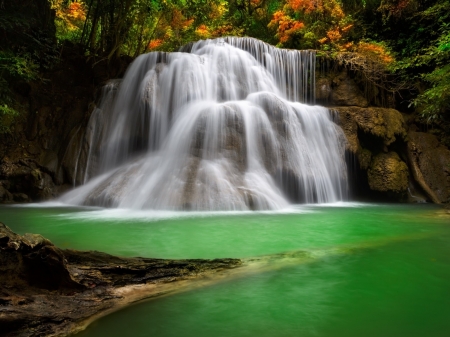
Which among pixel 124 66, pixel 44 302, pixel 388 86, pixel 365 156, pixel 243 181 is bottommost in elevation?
pixel 44 302

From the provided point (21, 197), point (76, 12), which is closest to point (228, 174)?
point (21, 197)

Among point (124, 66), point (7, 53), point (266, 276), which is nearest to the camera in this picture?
point (266, 276)

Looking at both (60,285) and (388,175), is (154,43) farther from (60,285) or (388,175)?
(60,285)

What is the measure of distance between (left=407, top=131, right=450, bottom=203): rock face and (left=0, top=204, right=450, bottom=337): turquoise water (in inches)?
198

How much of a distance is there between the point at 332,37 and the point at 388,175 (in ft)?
22.6

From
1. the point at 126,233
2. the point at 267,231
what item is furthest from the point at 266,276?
the point at 126,233

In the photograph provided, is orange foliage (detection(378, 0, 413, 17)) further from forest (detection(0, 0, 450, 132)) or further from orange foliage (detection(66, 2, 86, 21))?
orange foliage (detection(66, 2, 86, 21))

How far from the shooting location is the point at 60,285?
226cm

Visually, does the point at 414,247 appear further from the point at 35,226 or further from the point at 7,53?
the point at 7,53

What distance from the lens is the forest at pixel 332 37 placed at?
10.6 m

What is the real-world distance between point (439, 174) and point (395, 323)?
1080 centimetres

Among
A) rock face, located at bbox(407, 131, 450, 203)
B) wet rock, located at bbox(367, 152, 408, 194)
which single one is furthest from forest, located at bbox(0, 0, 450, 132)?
wet rock, located at bbox(367, 152, 408, 194)

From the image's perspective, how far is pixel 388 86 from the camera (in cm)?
1301

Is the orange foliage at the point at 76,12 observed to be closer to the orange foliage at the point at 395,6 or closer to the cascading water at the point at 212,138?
the cascading water at the point at 212,138
